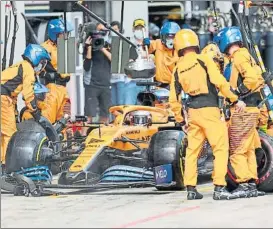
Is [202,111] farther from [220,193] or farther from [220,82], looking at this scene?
[220,193]

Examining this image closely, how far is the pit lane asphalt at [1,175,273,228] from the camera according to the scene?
38.3 ft

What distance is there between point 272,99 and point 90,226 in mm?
4623

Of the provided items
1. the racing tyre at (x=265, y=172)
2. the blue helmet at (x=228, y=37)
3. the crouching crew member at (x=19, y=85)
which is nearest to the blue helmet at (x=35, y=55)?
the crouching crew member at (x=19, y=85)

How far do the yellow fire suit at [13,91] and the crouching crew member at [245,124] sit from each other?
110 inches

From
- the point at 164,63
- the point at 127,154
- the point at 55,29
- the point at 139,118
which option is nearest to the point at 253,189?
the point at 127,154

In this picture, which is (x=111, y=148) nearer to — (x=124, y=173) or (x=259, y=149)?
(x=124, y=173)

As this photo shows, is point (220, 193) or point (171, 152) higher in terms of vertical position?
point (171, 152)

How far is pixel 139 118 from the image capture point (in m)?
15.1

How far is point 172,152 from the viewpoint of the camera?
14.2m

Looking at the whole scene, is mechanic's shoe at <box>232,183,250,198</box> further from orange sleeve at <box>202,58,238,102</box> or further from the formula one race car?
orange sleeve at <box>202,58,238,102</box>

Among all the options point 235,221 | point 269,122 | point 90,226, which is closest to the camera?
point 90,226

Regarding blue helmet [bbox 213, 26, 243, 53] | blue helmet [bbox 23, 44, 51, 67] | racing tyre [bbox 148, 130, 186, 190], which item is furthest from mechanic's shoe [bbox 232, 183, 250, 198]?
blue helmet [bbox 23, 44, 51, 67]

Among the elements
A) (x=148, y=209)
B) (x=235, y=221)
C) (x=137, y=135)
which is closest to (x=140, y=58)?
(x=137, y=135)

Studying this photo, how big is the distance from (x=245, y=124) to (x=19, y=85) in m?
3.24
